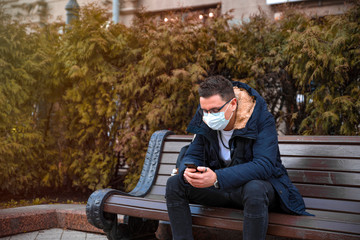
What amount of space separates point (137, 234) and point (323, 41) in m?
2.56

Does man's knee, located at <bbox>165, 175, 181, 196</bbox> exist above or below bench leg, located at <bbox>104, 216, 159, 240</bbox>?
above

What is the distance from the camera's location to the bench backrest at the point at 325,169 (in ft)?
9.03

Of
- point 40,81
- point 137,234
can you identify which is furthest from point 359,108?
point 40,81

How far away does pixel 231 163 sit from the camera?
108 inches

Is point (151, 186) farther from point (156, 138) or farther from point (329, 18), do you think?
point (329, 18)

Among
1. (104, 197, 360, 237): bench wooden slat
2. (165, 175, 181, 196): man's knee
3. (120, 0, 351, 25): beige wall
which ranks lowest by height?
(104, 197, 360, 237): bench wooden slat

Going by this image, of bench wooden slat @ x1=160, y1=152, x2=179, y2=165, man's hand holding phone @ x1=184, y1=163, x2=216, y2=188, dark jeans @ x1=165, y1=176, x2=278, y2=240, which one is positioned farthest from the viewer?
bench wooden slat @ x1=160, y1=152, x2=179, y2=165

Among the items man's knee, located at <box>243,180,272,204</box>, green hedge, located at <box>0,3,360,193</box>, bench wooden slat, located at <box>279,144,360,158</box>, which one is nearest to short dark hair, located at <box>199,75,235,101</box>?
man's knee, located at <box>243,180,272,204</box>

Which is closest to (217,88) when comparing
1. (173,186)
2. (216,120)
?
(216,120)

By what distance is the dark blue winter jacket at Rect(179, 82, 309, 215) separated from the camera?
2.51 metres

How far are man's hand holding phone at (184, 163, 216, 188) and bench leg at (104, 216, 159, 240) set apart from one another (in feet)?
3.21

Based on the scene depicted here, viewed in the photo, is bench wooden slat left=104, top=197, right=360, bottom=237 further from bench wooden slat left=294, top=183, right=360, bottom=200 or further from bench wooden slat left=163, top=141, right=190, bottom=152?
bench wooden slat left=163, top=141, right=190, bottom=152

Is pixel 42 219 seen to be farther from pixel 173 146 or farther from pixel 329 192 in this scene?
pixel 329 192

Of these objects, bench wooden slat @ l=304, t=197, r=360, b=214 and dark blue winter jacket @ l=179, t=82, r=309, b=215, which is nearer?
dark blue winter jacket @ l=179, t=82, r=309, b=215
